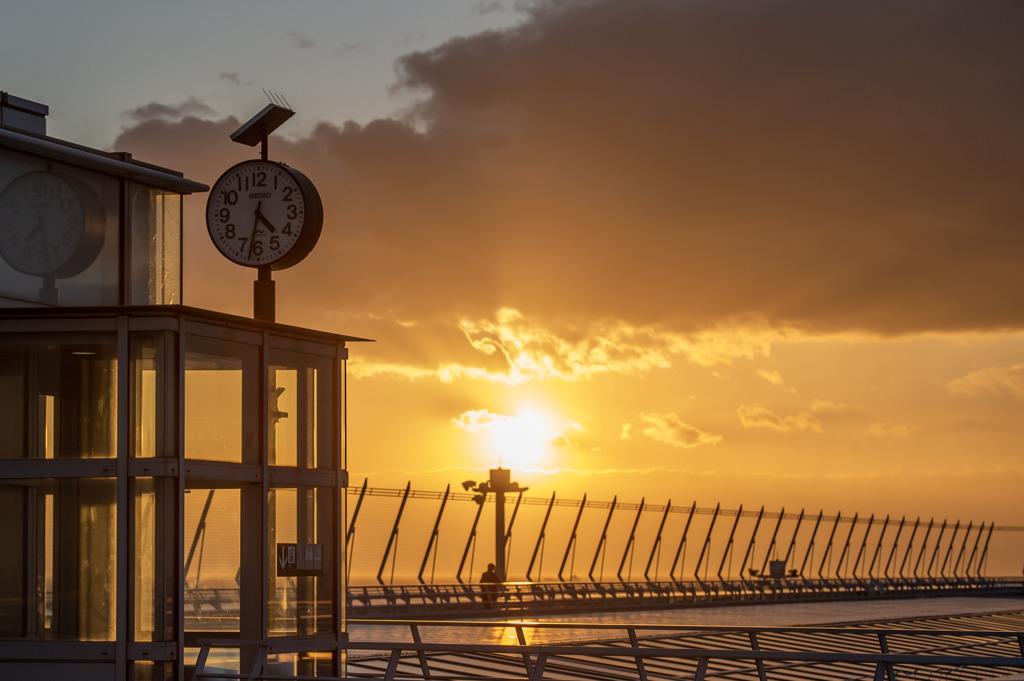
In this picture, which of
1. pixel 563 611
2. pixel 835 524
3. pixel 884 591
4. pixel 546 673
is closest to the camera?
pixel 546 673

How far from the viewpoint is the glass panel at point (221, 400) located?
12234 millimetres

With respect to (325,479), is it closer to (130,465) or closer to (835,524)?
(130,465)

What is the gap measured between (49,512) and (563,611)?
50.2 meters

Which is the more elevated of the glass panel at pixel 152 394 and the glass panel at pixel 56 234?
the glass panel at pixel 56 234

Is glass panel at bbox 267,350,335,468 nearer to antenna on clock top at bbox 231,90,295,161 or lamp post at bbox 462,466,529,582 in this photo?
antenna on clock top at bbox 231,90,295,161

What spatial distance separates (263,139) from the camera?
1484 cm

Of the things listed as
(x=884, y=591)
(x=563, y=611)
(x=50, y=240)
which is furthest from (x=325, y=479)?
(x=884, y=591)

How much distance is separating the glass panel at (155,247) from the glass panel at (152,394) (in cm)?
284

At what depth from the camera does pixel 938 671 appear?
22.3 metres

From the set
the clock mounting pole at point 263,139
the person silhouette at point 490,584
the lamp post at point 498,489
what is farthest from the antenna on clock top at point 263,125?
the lamp post at point 498,489

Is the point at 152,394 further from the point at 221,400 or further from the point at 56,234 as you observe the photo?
the point at 56,234

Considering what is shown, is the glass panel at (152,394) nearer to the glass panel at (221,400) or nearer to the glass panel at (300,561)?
the glass panel at (221,400)

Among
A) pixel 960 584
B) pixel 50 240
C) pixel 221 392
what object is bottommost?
pixel 960 584

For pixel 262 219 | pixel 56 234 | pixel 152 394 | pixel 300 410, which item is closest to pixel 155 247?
pixel 56 234
